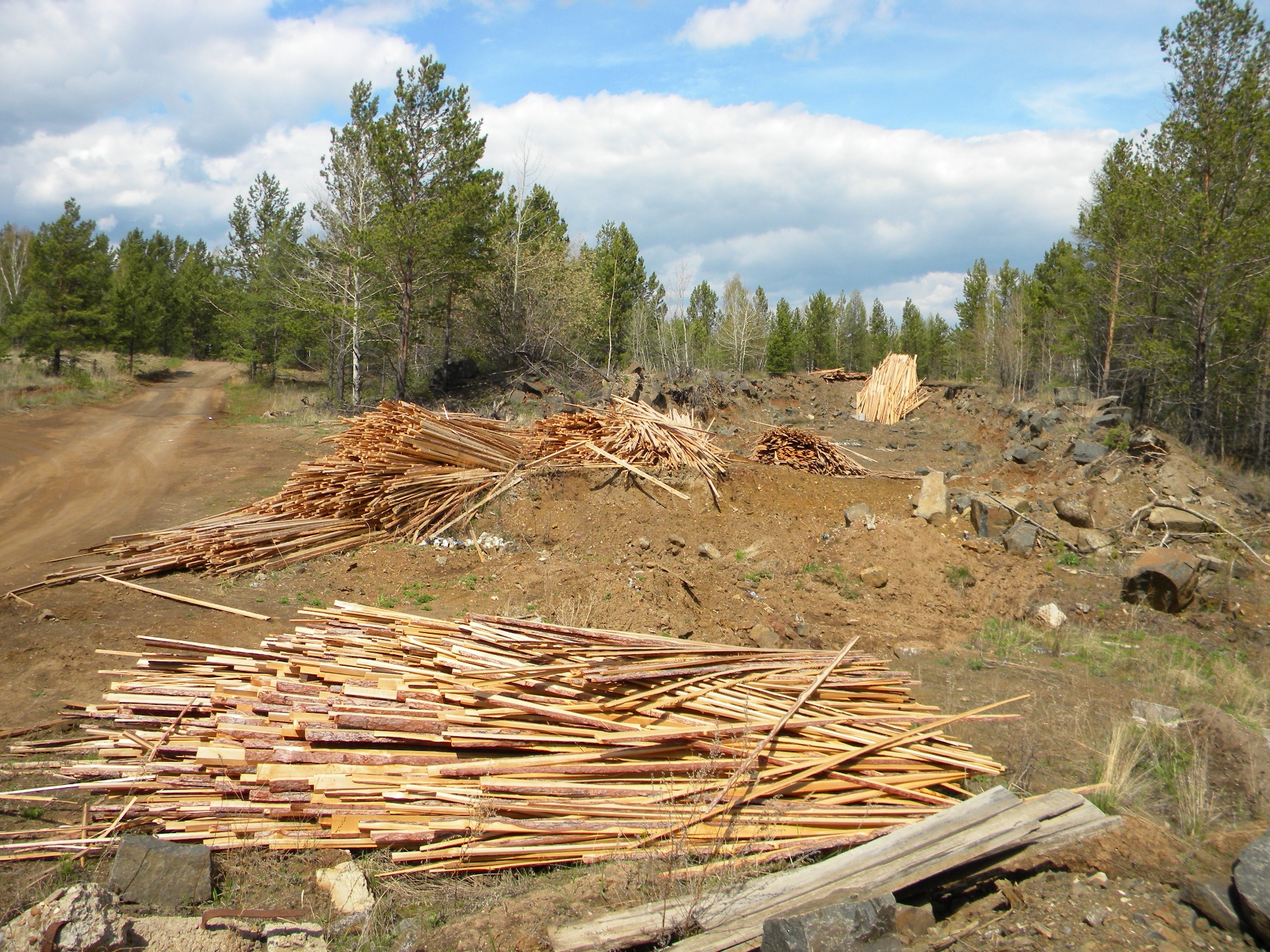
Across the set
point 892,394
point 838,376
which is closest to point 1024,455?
point 892,394

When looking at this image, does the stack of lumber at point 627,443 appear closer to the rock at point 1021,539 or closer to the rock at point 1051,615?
the rock at point 1021,539

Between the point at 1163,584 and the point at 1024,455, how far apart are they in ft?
31.0

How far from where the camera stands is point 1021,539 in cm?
1070

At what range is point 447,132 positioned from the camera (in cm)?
2367

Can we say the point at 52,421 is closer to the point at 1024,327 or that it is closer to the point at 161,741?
the point at 161,741

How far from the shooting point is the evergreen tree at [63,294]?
89.8 feet

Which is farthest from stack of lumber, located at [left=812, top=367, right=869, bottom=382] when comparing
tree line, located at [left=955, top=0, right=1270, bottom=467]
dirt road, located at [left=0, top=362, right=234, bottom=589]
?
dirt road, located at [left=0, top=362, right=234, bottom=589]

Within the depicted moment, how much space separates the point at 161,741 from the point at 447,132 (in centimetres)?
2325

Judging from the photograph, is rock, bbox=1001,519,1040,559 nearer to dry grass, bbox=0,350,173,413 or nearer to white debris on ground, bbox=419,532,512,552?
white debris on ground, bbox=419,532,512,552

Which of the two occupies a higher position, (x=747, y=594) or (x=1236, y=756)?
(x=1236, y=756)

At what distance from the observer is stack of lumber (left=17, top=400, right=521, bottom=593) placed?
8.85 metres

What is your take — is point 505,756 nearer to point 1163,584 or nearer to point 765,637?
point 765,637

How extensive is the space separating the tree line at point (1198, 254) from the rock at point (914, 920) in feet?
70.9

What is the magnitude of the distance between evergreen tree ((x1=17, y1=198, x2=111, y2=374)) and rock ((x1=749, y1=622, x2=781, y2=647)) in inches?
1200
